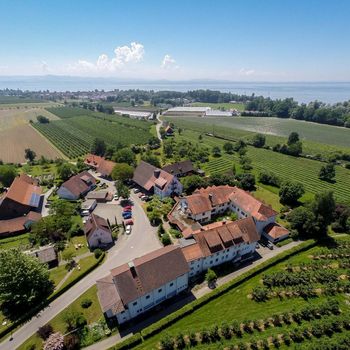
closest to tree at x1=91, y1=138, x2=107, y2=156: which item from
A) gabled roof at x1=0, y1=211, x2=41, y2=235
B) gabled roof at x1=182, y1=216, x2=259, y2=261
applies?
gabled roof at x1=0, y1=211, x2=41, y2=235

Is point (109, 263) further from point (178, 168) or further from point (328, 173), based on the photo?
point (328, 173)

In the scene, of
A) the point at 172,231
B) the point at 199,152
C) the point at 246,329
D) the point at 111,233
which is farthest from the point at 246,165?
the point at 246,329

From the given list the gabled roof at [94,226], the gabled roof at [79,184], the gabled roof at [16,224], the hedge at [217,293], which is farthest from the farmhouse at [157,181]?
the hedge at [217,293]

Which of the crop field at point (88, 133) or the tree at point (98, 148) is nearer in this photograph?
the tree at point (98, 148)

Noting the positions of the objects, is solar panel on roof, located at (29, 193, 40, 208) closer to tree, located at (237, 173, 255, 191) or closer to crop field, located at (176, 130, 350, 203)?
crop field, located at (176, 130, 350, 203)

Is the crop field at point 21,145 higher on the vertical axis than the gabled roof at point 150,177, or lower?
lower

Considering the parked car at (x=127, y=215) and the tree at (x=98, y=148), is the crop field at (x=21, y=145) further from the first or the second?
the parked car at (x=127, y=215)
